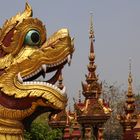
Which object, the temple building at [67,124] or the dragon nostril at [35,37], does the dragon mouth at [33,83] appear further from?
the temple building at [67,124]

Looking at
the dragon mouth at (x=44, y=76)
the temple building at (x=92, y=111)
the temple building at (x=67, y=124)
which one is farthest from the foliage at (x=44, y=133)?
the dragon mouth at (x=44, y=76)

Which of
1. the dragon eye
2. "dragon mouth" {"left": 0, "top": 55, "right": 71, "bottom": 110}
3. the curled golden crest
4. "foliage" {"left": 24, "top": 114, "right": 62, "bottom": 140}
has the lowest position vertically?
"dragon mouth" {"left": 0, "top": 55, "right": 71, "bottom": 110}

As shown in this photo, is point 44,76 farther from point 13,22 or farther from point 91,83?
point 91,83

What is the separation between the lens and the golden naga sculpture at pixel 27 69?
613cm

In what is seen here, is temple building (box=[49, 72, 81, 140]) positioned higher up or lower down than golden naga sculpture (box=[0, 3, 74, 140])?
higher up

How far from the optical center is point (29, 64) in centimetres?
618

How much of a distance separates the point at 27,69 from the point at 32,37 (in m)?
0.41

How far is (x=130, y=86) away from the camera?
2467 centimetres

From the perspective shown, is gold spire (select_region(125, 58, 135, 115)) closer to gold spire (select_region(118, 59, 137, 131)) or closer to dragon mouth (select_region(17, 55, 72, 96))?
gold spire (select_region(118, 59, 137, 131))

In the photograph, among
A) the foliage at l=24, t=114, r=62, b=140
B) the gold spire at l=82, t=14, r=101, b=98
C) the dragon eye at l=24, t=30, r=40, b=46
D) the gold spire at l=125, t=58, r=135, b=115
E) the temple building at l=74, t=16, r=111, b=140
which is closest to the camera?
the dragon eye at l=24, t=30, r=40, b=46

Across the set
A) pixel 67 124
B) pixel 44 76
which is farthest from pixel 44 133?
pixel 44 76

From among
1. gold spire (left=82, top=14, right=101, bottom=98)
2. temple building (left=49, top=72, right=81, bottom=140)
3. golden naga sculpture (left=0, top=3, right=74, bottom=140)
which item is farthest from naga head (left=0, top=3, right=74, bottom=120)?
temple building (left=49, top=72, right=81, bottom=140)

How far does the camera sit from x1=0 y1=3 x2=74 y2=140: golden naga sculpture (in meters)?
6.13

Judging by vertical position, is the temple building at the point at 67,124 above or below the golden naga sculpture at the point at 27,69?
above
